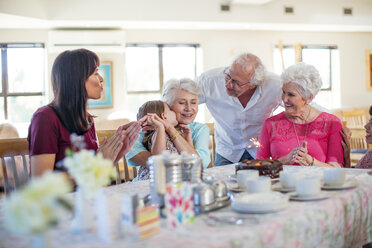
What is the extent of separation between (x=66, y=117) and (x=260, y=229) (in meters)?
1.16

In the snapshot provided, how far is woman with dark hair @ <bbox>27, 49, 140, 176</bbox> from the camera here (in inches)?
75.7

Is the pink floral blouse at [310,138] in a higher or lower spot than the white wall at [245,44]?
lower

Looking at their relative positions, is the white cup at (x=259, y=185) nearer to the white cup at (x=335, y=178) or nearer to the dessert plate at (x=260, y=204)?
the dessert plate at (x=260, y=204)

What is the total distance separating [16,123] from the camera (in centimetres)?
805

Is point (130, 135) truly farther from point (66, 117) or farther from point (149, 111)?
point (149, 111)

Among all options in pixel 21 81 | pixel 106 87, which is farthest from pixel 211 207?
pixel 21 81

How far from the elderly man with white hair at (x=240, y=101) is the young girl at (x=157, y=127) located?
0.54 m

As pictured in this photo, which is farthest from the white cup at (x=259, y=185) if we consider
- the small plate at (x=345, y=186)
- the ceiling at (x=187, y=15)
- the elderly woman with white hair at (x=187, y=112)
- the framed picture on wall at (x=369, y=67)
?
the framed picture on wall at (x=369, y=67)

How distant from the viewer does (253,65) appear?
9.66 feet

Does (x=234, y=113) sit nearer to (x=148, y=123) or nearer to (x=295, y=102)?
(x=295, y=102)

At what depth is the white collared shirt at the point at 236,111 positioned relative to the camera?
10.00 ft

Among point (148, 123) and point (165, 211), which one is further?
point (148, 123)

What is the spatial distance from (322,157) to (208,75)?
1.02 meters

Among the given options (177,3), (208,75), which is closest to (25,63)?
(177,3)
